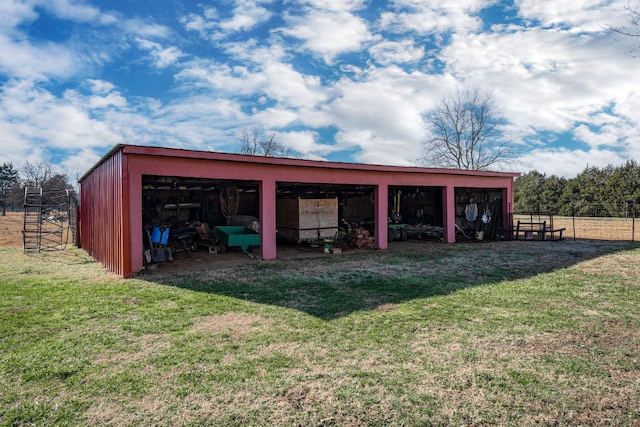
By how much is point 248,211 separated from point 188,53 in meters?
7.03

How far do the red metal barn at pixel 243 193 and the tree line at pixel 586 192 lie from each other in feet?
46.0

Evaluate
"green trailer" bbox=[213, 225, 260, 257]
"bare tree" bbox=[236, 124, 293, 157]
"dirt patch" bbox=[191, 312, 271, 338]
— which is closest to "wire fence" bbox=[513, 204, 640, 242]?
"green trailer" bbox=[213, 225, 260, 257]

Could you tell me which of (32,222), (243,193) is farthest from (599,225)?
(32,222)

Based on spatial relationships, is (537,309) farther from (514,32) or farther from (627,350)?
(514,32)

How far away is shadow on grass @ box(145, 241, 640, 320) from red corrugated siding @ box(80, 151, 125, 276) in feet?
4.10

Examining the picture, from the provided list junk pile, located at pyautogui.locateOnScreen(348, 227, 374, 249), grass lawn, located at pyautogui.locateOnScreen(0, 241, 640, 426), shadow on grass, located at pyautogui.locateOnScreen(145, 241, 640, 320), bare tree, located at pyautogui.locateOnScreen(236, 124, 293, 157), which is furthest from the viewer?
bare tree, located at pyautogui.locateOnScreen(236, 124, 293, 157)

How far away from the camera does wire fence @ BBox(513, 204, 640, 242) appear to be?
15.8m

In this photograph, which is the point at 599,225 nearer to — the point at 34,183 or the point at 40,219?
the point at 40,219

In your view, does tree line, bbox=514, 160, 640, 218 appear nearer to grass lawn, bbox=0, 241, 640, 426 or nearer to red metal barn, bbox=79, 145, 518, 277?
red metal barn, bbox=79, 145, 518, 277

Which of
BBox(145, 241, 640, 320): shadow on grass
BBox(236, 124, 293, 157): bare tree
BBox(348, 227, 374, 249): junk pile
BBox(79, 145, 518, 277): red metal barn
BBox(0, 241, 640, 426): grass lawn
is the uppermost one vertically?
BBox(236, 124, 293, 157): bare tree

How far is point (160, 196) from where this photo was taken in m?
14.9

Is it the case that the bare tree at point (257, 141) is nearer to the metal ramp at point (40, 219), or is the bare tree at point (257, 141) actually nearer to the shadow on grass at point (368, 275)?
the metal ramp at point (40, 219)

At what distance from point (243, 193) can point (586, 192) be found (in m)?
31.8

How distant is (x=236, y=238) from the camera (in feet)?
34.1
